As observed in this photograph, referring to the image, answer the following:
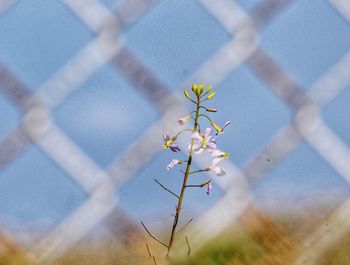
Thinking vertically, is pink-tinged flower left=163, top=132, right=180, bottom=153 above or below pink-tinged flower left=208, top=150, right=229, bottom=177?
above

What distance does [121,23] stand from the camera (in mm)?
1339

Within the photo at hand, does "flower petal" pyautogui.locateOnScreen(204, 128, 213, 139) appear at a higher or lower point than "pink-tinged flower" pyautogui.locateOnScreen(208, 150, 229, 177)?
higher

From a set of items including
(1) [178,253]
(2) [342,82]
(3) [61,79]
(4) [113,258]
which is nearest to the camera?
(1) [178,253]

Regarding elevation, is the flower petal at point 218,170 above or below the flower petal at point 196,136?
below

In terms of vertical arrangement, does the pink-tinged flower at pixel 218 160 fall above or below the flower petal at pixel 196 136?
below

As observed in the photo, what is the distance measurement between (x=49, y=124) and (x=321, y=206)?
0.57 meters

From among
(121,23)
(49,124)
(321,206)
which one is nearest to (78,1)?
(121,23)

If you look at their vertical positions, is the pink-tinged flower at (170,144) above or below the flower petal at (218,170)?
above

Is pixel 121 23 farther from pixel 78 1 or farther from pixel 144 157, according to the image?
pixel 144 157

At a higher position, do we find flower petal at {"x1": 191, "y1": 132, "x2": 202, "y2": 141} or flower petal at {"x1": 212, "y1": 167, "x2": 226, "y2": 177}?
flower petal at {"x1": 191, "y1": 132, "x2": 202, "y2": 141}

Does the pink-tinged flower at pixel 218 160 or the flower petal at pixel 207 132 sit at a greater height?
Answer: the flower petal at pixel 207 132

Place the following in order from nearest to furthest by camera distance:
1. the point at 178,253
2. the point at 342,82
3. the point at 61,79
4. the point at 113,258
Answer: the point at 178,253 → the point at 113,258 → the point at 61,79 → the point at 342,82

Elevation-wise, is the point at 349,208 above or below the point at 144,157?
below

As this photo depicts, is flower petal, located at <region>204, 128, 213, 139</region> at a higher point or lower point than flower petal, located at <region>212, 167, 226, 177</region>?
higher
